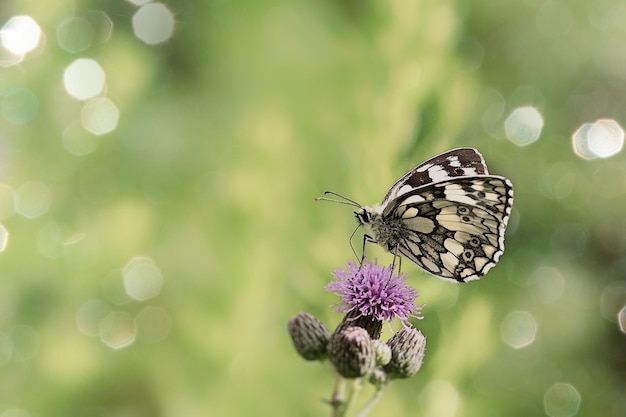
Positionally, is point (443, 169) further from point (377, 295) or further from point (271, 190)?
point (271, 190)

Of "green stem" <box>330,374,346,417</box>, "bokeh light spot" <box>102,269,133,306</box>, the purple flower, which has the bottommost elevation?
"bokeh light spot" <box>102,269,133,306</box>

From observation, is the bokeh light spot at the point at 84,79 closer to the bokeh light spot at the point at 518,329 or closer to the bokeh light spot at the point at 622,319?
the bokeh light spot at the point at 518,329

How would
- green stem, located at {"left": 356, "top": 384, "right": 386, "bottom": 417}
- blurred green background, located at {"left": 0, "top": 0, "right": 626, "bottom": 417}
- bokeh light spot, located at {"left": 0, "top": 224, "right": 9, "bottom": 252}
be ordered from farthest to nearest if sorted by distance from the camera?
1. bokeh light spot, located at {"left": 0, "top": 224, "right": 9, "bottom": 252}
2. blurred green background, located at {"left": 0, "top": 0, "right": 626, "bottom": 417}
3. green stem, located at {"left": 356, "top": 384, "right": 386, "bottom": 417}

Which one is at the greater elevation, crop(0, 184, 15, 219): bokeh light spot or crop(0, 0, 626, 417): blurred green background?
crop(0, 0, 626, 417): blurred green background

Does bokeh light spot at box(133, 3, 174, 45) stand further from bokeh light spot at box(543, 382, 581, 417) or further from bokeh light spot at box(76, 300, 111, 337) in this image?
bokeh light spot at box(543, 382, 581, 417)

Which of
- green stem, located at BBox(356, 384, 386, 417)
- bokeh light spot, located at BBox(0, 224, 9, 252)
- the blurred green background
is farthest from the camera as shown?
bokeh light spot, located at BBox(0, 224, 9, 252)

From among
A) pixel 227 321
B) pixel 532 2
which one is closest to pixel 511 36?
pixel 532 2

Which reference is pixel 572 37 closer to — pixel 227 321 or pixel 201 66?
pixel 201 66

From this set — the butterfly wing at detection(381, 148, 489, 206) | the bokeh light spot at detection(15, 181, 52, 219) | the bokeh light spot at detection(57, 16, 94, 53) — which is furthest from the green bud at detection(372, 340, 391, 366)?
the bokeh light spot at detection(57, 16, 94, 53)
